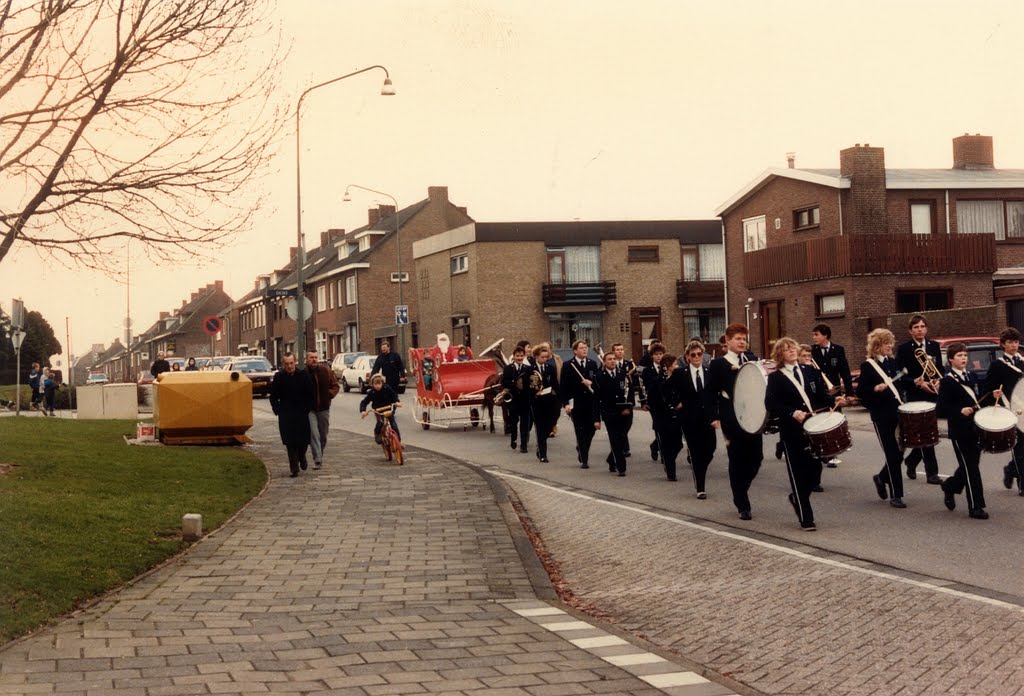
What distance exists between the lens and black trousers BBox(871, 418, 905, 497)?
38.6 ft

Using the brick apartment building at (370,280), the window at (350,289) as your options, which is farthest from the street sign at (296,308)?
the window at (350,289)

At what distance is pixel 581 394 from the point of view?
16469mm

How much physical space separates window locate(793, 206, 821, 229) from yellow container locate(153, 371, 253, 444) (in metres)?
24.6

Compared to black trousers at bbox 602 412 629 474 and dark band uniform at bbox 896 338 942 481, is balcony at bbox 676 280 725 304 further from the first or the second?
dark band uniform at bbox 896 338 942 481

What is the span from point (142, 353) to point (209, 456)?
147 m

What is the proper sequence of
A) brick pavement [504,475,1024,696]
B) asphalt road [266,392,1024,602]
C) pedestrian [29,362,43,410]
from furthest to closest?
pedestrian [29,362,43,410] < asphalt road [266,392,1024,602] < brick pavement [504,475,1024,696]

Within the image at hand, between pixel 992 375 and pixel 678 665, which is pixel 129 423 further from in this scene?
pixel 678 665

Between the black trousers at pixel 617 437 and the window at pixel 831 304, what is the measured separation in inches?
925

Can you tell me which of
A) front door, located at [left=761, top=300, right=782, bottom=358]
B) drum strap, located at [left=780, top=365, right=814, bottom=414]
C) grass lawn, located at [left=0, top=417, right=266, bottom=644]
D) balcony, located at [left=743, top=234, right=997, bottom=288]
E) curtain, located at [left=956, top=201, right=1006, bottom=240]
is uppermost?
curtain, located at [left=956, top=201, right=1006, bottom=240]

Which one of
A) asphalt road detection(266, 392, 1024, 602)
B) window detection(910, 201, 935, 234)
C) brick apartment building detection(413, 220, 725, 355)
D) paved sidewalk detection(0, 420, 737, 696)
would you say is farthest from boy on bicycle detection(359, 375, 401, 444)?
brick apartment building detection(413, 220, 725, 355)

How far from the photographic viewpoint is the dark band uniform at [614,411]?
1588 cm

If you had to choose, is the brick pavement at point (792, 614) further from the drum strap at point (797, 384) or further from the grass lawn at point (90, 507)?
the grass lawn at point (90, 507)

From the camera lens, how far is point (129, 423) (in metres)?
25.9

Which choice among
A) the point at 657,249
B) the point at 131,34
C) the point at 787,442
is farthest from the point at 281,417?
the point at 657,249
